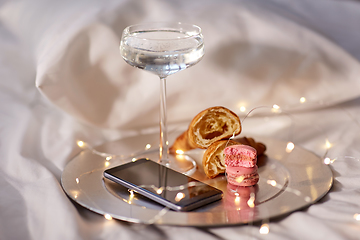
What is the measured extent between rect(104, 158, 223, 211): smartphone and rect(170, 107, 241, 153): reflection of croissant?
0.30ft

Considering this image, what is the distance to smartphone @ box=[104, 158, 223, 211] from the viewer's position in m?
0.64

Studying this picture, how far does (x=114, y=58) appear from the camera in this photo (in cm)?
101

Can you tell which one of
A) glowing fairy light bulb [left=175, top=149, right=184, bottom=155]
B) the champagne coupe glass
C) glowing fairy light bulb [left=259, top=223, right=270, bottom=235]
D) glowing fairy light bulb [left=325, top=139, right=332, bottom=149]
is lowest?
glowing fairy light bulb [left=325, top=139, right=332, bottom=149]

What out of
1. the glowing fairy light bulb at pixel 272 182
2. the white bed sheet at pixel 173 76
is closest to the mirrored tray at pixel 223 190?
the glowing fairy light bulb at pixel 272 182

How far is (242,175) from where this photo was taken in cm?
71

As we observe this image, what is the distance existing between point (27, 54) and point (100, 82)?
0.20 m

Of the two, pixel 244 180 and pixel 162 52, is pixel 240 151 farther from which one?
pixel 162 52

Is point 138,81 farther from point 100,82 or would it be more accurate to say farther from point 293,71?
point 293,71

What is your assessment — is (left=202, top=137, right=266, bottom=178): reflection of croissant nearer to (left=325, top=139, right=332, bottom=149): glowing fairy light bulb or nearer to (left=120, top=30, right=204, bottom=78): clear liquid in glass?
(left=120, top=30, right=204, bottom=78): clear liquid in glass

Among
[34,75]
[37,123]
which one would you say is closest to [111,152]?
[37,123]

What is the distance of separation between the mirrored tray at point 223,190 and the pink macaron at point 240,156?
41 millimetres

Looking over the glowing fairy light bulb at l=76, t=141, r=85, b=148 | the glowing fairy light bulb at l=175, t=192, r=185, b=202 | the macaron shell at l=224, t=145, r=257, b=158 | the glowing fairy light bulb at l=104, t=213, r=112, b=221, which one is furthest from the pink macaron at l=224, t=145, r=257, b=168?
the glowing fairy light bulb at l=76, t=141, r=85, b=148

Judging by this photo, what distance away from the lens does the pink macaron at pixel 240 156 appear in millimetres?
707

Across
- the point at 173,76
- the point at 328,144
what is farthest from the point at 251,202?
the point at 173,76
